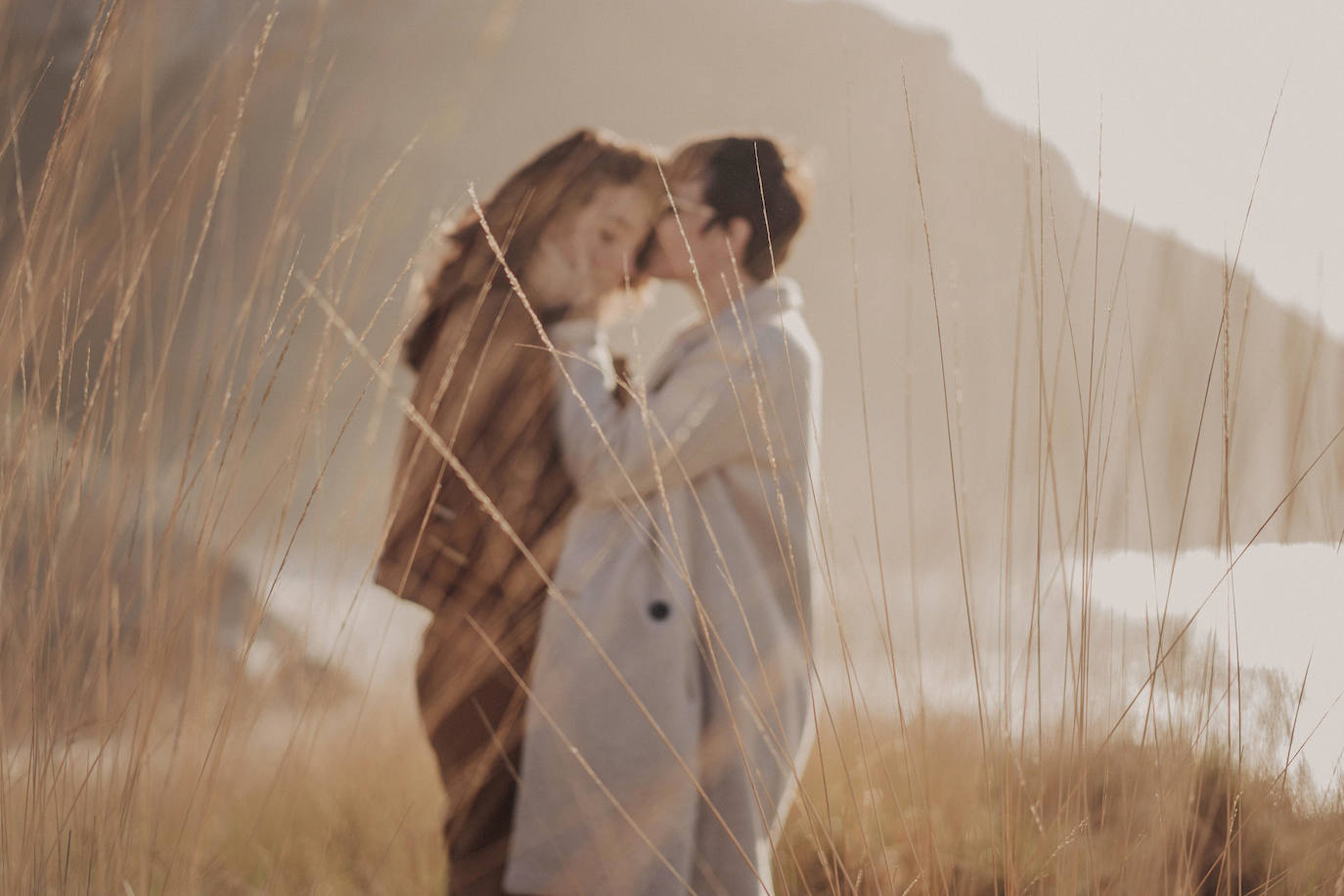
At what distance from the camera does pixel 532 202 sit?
4.91ft

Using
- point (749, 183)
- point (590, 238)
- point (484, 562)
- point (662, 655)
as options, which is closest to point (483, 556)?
point (484, 562)

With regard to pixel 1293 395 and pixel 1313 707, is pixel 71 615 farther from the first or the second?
pixel 1293 395

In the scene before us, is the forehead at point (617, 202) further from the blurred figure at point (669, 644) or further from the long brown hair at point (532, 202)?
the blurred figure at point (669, 644)

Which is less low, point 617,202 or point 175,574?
point 617,202

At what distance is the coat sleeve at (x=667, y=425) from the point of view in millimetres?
1220

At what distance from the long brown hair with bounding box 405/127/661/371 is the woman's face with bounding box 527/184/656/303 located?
0.05 feet

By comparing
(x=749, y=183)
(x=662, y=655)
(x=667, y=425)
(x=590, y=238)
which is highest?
(x=749, y=183)

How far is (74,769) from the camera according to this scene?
28.9 inches

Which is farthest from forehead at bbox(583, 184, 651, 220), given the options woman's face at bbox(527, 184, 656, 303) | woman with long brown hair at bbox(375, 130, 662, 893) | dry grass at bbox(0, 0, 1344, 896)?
dry grass at bbox(0, 0, 1344, 896)

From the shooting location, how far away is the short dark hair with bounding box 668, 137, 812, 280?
133 centimetres

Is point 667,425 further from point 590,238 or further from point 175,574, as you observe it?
point 175,574

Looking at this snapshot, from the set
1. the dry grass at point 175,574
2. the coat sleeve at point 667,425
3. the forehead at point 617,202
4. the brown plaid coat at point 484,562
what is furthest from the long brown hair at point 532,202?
the dry grass at point 175,574

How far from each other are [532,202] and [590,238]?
0.39 ft

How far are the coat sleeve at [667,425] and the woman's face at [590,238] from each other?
0.17 metres
